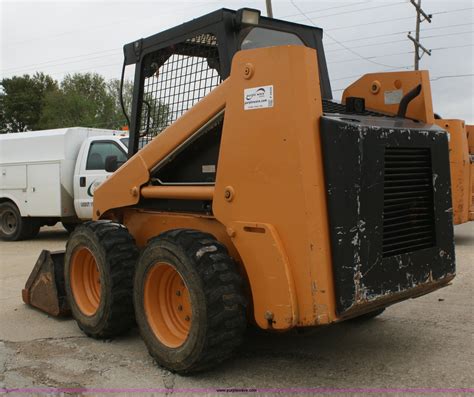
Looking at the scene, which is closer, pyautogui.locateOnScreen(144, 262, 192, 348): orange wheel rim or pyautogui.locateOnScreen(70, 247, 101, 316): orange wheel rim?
pyautogui.locateOnScreen(144, 262, 192, 348): orange wheel rim

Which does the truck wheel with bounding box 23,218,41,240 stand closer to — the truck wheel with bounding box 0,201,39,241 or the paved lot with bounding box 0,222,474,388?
the truck wheel with bounding box 0,201,39,241

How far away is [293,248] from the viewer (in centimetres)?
312

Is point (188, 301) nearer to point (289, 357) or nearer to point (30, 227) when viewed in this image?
point (289, 357)

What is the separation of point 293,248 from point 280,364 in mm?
1146

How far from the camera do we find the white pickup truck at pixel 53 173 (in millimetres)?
10492

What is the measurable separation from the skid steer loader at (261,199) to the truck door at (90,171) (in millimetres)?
5833

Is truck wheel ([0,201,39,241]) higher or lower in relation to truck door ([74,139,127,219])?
lower

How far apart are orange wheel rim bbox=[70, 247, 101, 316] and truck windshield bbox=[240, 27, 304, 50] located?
2.25 metres

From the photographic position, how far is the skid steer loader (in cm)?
310

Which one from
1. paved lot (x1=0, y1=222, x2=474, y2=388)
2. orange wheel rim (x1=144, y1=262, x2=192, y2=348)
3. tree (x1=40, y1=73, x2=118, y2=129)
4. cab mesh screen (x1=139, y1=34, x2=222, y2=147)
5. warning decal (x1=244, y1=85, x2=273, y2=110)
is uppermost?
tree (x1=40, y1=73, x2=118, y2=129)

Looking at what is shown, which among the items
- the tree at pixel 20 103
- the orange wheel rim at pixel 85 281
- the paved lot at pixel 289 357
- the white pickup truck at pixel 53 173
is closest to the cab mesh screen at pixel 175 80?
the orange wheel rim at pixel 85 281

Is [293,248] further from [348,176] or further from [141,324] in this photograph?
[141,324]

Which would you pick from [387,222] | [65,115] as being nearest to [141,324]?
[387,222]

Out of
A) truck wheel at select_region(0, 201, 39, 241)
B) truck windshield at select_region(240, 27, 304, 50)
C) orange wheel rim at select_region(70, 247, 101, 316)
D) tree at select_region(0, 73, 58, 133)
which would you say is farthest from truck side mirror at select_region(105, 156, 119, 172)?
tree at select_region(0, 73, 58, 133)
